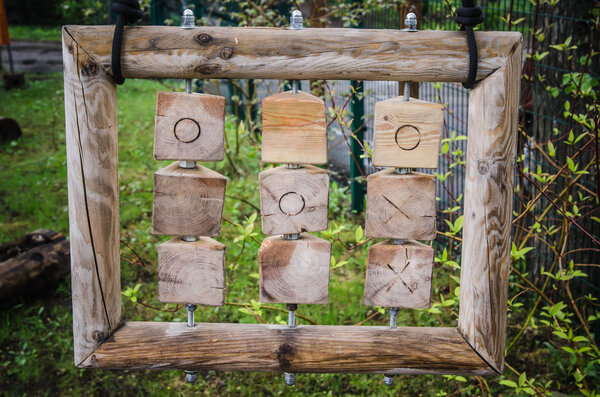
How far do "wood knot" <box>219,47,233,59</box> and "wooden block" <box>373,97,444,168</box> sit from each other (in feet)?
1.23

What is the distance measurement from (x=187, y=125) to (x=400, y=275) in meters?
0.66

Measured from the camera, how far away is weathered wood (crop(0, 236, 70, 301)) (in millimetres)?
3600

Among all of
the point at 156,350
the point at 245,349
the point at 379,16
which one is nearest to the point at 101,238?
the point at 156,350

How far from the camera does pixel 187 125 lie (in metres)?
1.47

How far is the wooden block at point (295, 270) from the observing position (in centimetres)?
154

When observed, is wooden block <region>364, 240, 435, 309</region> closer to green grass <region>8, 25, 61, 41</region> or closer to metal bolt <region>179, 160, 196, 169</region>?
metal bolt <region>179, 160, 196, 169</region>

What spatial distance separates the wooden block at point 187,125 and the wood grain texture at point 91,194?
131 mm

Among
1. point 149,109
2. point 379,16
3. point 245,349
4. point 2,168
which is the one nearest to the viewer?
point 245,349

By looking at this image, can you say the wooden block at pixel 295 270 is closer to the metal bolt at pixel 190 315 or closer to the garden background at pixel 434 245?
the metal bolt at pixel 190 315

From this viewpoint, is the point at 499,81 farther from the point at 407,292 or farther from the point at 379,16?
the point at 379,16

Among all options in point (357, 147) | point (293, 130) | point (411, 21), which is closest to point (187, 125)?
point (293, 130)

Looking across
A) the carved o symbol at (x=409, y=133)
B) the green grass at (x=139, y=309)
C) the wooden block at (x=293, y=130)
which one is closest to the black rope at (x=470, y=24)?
the carved o symbol at (x=409, y=133)

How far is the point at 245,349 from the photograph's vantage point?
1529 millimetres

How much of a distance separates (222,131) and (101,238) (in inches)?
15.8
